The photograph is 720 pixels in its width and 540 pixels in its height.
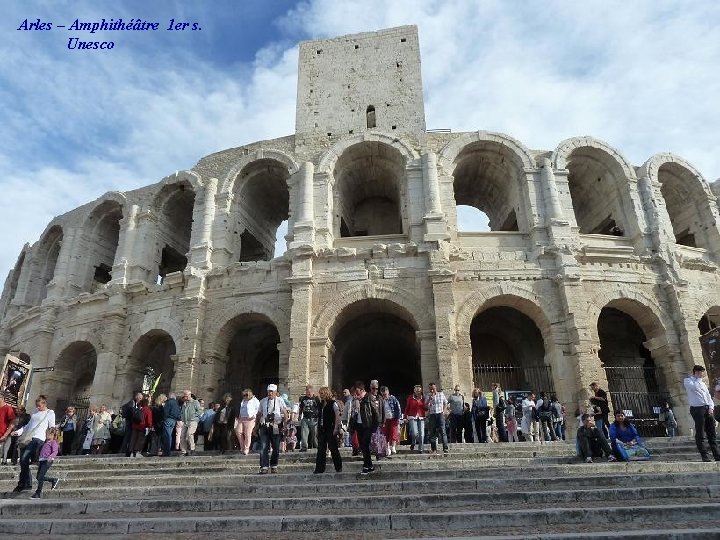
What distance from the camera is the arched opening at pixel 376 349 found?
14.8 m

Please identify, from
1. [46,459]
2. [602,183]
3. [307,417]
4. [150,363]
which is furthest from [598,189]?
[46,459]

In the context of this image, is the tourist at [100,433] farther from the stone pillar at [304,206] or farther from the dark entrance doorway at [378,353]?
the stone pillar at [304,206]

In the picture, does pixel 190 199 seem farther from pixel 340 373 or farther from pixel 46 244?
pixel 340 373

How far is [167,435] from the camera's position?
9.70m

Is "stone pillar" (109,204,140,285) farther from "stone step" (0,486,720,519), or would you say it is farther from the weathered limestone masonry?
"stone step" (0,486,720,519)

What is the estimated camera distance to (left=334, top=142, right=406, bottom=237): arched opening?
16062 millimetres

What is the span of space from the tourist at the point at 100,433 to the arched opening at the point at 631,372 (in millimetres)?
12904

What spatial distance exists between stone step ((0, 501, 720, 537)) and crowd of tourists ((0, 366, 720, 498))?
2.15 m

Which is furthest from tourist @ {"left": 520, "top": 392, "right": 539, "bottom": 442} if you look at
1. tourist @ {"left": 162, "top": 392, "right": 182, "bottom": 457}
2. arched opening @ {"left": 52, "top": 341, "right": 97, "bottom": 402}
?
arched opening @ {"left": 52, "top": 341, "right": 97, "bottom": 402}

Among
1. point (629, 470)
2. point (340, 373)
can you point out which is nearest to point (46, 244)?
point (340, 373)

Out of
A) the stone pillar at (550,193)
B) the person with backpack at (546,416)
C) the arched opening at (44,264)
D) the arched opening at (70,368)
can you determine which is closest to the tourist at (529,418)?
the person with backpack at (546,416)

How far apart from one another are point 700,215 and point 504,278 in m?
7.87

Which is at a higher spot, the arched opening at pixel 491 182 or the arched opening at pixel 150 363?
the arched opening at pixel 491 182

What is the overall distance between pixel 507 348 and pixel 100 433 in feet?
39.8
